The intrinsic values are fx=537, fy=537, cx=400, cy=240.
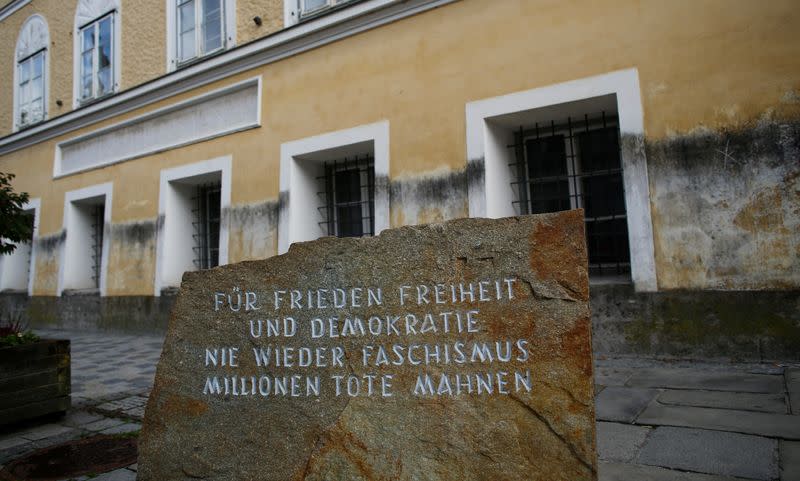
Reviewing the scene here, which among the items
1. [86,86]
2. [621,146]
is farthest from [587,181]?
[86,86]

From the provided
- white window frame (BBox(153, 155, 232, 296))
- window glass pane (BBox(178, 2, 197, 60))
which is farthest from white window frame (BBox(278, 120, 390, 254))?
window glass pane (BBox(178, 2, 197, 60))

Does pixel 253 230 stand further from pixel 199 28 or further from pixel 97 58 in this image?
pixel 97 58

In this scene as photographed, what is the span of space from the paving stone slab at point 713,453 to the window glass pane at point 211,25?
25.7 feet

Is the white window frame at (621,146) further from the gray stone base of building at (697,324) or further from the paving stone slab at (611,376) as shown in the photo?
the paving stone slab at (611,376)

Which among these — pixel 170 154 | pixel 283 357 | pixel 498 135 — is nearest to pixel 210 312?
pixel 283 357

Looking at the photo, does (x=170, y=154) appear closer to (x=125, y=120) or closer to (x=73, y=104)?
(x=125, y=120)

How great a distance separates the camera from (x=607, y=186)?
555cm

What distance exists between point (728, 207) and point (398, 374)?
358 centimetres

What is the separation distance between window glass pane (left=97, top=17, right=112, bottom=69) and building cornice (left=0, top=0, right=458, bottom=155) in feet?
2.92

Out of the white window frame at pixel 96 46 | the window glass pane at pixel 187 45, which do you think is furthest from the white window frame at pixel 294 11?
the white window frame at pixel 96 46

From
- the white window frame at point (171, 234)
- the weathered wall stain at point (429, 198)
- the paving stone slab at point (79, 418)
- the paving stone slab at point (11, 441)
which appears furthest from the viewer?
the white window frame at point (171, 234)

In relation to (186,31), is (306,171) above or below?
below

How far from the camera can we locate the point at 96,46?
10.0 meters

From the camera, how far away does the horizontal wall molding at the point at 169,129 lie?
25.5ft
